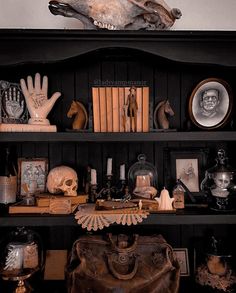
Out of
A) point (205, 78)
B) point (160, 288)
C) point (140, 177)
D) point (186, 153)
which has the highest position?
point (205, 78)

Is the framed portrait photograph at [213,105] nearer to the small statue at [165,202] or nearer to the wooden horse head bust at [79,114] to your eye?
the small statue at [165,202]

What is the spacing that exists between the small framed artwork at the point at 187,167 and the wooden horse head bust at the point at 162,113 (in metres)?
0.19

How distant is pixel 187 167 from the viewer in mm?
1611

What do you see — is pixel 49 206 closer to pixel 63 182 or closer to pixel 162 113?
pixel 63 182

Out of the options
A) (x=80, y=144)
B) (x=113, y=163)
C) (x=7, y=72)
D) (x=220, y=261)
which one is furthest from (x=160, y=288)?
(x=7, y=72)

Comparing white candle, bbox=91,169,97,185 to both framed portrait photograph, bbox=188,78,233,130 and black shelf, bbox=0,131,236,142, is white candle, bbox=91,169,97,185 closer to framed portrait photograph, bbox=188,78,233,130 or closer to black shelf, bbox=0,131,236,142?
black shelf, bbox=0,131,236,142

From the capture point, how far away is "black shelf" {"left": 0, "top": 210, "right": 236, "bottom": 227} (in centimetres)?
131

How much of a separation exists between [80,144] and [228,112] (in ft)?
2.37

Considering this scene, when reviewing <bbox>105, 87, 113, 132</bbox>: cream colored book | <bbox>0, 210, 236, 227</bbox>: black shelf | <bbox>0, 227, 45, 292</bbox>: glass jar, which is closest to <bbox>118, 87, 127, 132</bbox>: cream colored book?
<bbox>105, 87, 113, 132</bbox>: cream colored book

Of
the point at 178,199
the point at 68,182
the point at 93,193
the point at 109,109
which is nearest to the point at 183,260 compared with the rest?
the point at 178,199

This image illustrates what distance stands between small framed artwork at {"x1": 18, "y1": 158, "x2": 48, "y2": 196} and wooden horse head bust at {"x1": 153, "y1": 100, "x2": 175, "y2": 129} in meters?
0.58

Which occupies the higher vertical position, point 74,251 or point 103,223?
point 103,223

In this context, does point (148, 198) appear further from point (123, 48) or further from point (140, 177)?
point (123, 48)

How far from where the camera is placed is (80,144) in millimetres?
1619
